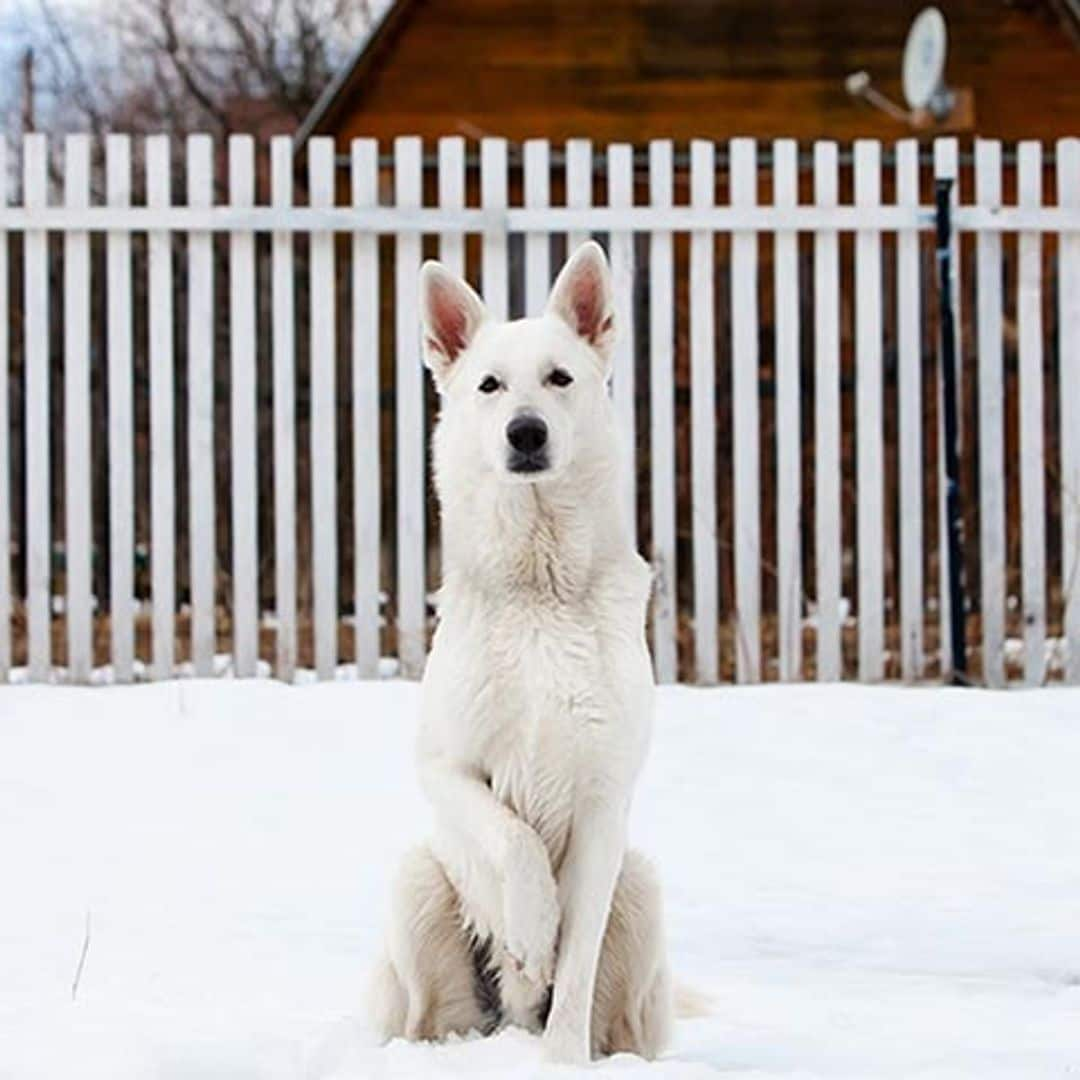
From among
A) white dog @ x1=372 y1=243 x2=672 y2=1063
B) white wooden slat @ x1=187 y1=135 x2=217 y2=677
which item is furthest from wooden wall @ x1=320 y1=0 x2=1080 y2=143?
white dog @ x1=372 y1=243 x2=672 y2=1063

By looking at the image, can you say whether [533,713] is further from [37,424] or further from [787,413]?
[37,424]

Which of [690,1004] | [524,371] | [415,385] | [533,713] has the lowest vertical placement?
[690,1004]

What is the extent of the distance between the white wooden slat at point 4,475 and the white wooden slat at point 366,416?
1311 millimetres

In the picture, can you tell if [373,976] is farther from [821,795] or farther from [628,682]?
[821,795]

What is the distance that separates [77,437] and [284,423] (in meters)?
0.78

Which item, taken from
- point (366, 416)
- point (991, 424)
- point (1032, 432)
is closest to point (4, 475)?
point (366, 416)

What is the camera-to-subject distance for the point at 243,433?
7227 mm

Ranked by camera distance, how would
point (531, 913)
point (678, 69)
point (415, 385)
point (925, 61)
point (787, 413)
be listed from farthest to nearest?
point (678, 69)
point (925, 61)
point (787, 413)
point (415, 385)
point (531, 913)

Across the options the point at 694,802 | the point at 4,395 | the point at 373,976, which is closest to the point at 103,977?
the point at 373,976

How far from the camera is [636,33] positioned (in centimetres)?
1316

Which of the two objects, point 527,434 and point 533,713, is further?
point 527,434

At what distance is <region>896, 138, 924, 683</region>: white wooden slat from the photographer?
731cm

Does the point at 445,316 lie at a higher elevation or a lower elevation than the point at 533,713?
higher

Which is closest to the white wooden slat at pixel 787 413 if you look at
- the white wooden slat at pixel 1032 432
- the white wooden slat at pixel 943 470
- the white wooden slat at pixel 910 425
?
the white wooden slat at pixel 910 425
